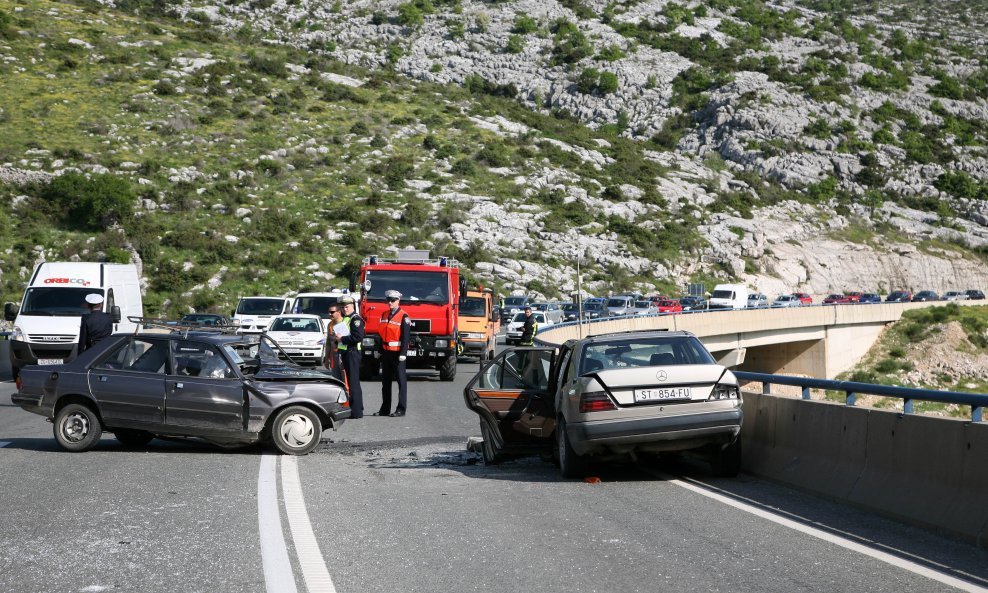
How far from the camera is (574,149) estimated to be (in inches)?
3406

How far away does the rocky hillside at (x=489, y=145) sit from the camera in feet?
207

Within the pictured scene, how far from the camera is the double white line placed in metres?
6.05

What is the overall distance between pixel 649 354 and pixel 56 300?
17249 millimetres

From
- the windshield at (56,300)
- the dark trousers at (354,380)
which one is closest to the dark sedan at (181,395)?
the dark trousers at (354,380)

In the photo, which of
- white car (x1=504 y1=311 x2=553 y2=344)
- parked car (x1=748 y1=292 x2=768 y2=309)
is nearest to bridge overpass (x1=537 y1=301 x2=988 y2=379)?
parked car (x1=748 y1=292 x2=768 y2=309)

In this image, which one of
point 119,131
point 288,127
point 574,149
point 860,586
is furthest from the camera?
point 574,149

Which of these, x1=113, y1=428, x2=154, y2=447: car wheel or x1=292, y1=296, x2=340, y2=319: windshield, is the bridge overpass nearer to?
x1=292, y1=296, x2=340, y2=319: windshield

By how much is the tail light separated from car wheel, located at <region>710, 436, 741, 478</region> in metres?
1.30

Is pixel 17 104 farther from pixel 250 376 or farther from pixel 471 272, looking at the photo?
pixel 250 376

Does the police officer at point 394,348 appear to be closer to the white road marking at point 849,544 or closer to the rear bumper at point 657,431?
the rear bumper at point 657,431

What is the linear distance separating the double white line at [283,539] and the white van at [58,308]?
46.7 ft

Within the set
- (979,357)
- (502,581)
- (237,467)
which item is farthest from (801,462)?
(979,357)

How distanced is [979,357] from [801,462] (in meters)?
52.9

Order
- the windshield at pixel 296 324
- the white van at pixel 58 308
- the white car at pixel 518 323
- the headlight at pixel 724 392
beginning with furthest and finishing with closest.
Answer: the white car at pixel 518 323
the windshield at pixel 296 324
the white van at pixel 58 308
the headlight at pixel 724 392
